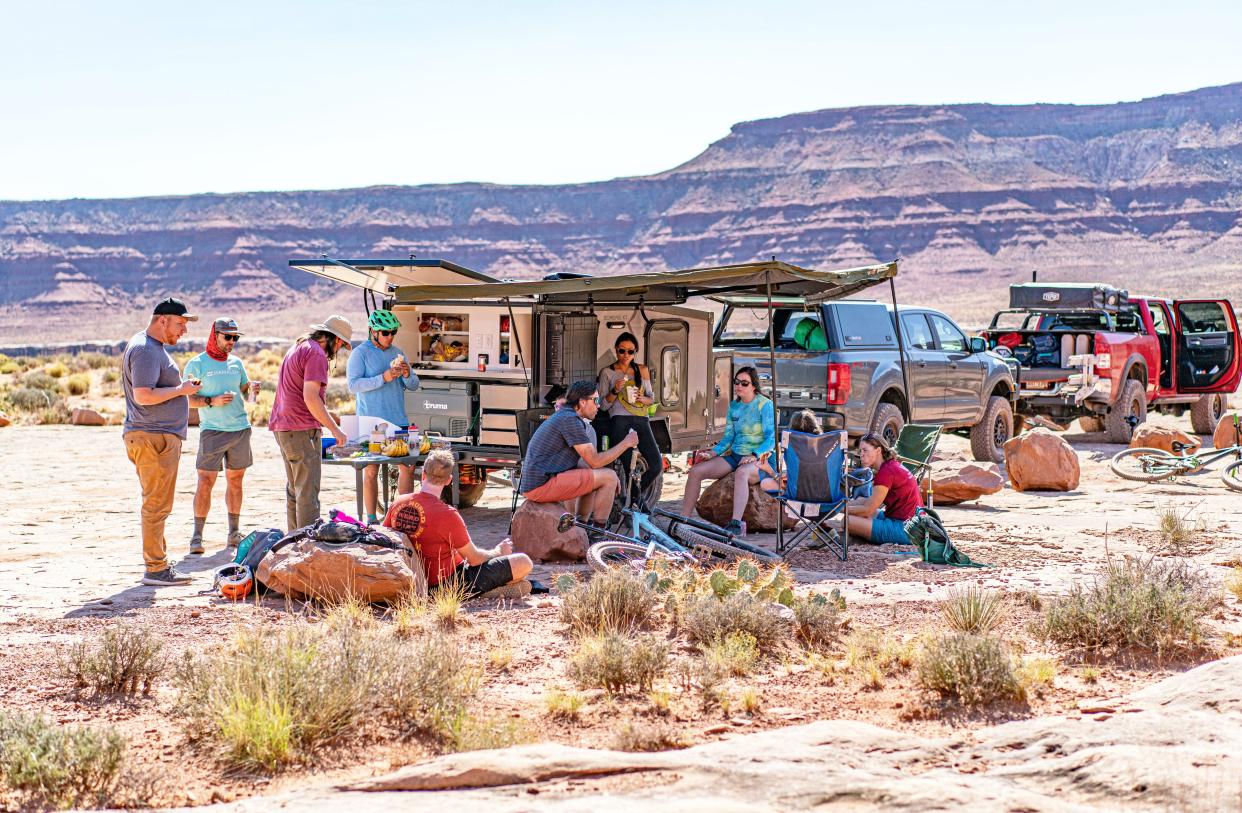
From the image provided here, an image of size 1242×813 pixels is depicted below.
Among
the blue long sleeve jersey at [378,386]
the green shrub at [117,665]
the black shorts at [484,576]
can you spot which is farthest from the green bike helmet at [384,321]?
the green shrub at [117,665]

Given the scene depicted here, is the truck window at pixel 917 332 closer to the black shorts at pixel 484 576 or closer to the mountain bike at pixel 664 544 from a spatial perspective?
the mountain bike at pixel 664 544

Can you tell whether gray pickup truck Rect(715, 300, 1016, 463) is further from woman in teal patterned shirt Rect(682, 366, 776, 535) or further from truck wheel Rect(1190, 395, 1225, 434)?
truck wheel Rect(1190, 395, 1225, 434)

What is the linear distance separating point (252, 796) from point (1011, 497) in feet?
32.3

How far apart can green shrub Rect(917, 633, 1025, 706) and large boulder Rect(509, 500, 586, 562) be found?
12.2ft

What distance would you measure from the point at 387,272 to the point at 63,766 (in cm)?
679

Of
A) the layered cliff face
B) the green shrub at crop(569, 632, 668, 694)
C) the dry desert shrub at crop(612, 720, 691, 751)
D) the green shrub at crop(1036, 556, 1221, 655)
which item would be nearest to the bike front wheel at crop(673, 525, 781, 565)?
the green shrub at crop(1036, 556, 1221, 655)

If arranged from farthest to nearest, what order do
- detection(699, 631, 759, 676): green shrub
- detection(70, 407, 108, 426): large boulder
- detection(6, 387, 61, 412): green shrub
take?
detection(6, 387, 61, 412): green shrub → detection(70, 407, 108, 426): large boulder → detection(699, 631, 759, 676): green shrub

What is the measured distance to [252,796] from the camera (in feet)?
15.5

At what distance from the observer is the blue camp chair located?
9461 millimetres

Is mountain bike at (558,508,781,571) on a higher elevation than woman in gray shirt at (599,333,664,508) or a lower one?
lower

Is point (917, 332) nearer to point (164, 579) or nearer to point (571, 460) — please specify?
point (571, 460)

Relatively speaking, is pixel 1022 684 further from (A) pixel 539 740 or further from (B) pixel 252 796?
(B) pixel 252 796

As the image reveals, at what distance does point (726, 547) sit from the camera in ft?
30.2

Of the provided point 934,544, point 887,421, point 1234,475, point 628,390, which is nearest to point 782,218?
point 887,421
